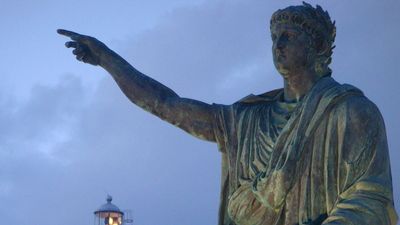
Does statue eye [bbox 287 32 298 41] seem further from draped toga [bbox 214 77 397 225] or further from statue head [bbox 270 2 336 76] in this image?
draped toga [bbox 214 77 397 225]

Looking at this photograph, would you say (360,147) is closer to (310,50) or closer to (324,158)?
(324,158)

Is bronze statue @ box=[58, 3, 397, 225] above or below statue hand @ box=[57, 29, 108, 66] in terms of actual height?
below

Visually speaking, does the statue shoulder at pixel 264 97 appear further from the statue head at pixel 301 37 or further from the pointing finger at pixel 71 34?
the pointing finger at pixel 71 34

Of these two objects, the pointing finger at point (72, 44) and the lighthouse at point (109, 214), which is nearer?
the pointing finger at point (72, 44)

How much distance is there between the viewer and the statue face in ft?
42.9

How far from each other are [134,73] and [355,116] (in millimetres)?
2508

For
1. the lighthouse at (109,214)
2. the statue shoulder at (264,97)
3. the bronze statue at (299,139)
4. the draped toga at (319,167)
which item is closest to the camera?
the draped toga at (319,167)

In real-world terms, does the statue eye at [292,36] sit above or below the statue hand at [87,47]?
below

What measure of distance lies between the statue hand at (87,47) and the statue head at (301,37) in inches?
74.9

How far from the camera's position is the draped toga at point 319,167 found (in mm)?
12195

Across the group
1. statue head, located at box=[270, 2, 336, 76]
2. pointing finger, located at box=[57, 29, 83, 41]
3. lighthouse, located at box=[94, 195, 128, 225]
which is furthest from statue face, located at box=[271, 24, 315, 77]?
lighthouse, located at box=[94, 195, 128, 225]

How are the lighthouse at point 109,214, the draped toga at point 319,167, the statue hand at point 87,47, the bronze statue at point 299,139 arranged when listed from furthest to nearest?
the lighthouse at point 109,214
the statue hand at point 87,47
the bronze statue at point 299,139
the draped toga at point 319,167

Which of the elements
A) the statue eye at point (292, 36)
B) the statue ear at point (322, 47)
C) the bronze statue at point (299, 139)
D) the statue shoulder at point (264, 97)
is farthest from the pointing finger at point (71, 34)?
the statue ear at point (322, 47)

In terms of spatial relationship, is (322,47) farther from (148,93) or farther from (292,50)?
(148,93)
